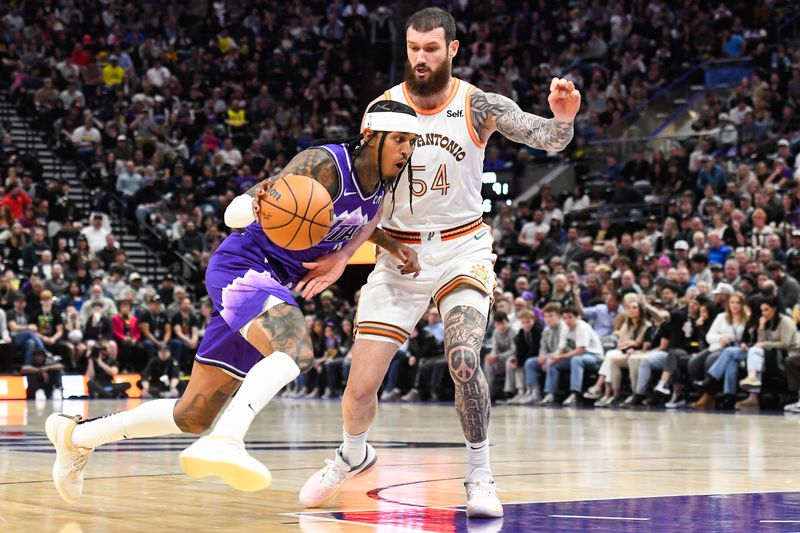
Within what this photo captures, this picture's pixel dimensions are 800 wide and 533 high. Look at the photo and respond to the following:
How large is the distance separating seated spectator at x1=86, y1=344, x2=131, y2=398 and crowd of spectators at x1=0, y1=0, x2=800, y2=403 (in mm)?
37

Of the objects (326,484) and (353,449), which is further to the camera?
(353,449)

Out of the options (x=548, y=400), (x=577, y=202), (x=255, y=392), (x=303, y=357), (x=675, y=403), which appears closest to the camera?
(x=255, y=392)

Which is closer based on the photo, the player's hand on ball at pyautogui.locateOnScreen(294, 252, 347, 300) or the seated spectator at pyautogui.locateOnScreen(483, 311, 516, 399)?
the player's hand on ball at pyautogui.locateOnScreen(294, 252, 347, 300)

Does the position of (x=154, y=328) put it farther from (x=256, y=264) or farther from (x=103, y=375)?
(x=256, y=264)

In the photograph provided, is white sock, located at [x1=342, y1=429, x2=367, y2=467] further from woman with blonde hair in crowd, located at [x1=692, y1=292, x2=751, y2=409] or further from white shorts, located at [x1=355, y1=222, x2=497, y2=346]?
woman with blonde hair in crowd, located at [x1=692, y1=292, x2=751, y2=409]

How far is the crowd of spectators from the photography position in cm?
1855

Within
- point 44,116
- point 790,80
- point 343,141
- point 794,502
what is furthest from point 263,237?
point 44,116

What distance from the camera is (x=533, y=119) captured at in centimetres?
620

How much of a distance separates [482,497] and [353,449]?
952 millimetres

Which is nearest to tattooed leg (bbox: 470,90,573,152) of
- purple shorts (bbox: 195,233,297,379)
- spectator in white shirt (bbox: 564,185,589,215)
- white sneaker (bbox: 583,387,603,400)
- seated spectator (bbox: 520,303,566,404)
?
purple shorts (bbox: 195,233,297,379)

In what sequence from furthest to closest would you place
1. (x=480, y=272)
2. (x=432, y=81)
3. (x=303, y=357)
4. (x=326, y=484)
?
(x=432, y=81), (x=480, y=272), (x=326, y=484), (x=303, y=357)

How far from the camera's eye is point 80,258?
2150cm

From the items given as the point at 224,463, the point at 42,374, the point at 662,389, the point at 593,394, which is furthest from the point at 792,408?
the point at 224,463

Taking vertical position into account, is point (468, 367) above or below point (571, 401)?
above
